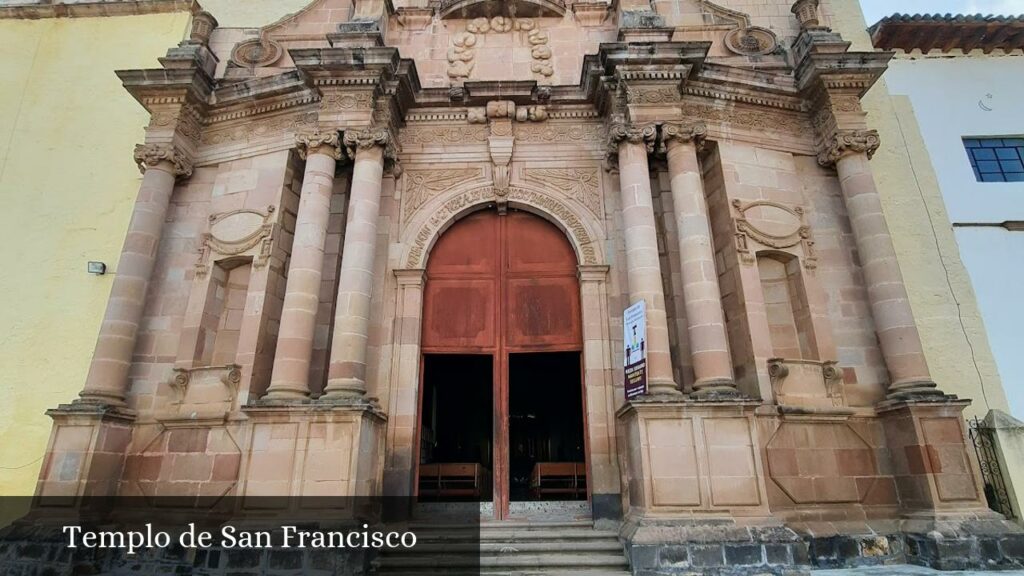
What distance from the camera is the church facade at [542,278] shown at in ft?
26.9

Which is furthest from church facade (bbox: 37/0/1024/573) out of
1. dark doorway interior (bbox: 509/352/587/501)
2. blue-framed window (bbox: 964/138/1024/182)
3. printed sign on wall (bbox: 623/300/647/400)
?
dark doorway interior (bbox: 509/352/587/501)

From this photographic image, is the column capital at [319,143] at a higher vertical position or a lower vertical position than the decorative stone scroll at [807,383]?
higher

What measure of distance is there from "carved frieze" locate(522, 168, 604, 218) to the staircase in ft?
18.5

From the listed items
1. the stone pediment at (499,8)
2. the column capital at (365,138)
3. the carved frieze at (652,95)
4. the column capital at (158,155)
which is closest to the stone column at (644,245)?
the carved frieze at (652,95)

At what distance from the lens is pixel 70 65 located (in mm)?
13953

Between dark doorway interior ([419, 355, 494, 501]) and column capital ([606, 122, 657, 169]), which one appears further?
dark doorway interior ([419, 355, 494, 501])

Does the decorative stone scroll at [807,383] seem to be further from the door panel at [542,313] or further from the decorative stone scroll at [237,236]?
the decorative stone scroll at [237,236]

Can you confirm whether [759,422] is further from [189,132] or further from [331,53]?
[189,132]

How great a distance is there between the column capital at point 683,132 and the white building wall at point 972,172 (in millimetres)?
6124

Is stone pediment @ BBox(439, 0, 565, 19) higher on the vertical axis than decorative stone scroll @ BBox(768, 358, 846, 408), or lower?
higher

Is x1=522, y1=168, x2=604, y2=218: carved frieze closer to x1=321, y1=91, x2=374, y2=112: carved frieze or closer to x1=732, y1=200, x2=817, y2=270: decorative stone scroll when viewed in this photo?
x1=732, y1=200, x2=817, y2=270: decorative stone scroll

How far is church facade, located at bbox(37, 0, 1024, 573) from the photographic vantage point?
8188mm

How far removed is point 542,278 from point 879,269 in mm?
5657
